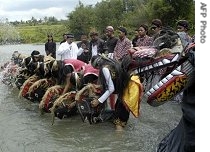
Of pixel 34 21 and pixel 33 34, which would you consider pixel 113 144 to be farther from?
pixel 34 21

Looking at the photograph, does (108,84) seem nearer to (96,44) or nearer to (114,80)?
(114,80)

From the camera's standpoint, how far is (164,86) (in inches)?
95.4

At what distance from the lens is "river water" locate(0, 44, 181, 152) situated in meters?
5.35

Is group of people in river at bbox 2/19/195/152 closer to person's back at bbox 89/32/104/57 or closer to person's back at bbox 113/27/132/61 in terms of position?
person's back at bbox 113/27/132/61

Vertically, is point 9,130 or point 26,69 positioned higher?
point 26,69

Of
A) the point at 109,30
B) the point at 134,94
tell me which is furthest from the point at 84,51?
the point at 134,94

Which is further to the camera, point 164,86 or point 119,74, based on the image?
point 119,74

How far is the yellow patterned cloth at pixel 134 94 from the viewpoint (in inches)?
210

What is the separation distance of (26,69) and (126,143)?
414 cm

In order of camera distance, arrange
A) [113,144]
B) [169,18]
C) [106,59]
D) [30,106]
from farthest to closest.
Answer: [169,18], [30,106], [106,59], [113,144]

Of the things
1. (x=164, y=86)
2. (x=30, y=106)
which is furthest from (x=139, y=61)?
(x=30, y=106)

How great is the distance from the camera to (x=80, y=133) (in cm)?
606

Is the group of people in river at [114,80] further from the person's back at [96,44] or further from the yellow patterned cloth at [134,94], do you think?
the person's back at [96,44]

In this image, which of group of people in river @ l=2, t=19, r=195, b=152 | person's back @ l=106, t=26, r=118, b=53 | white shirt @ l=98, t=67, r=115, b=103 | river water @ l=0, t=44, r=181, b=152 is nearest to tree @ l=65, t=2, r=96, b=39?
person's back @ l=106, t=26, r=118, b=53
